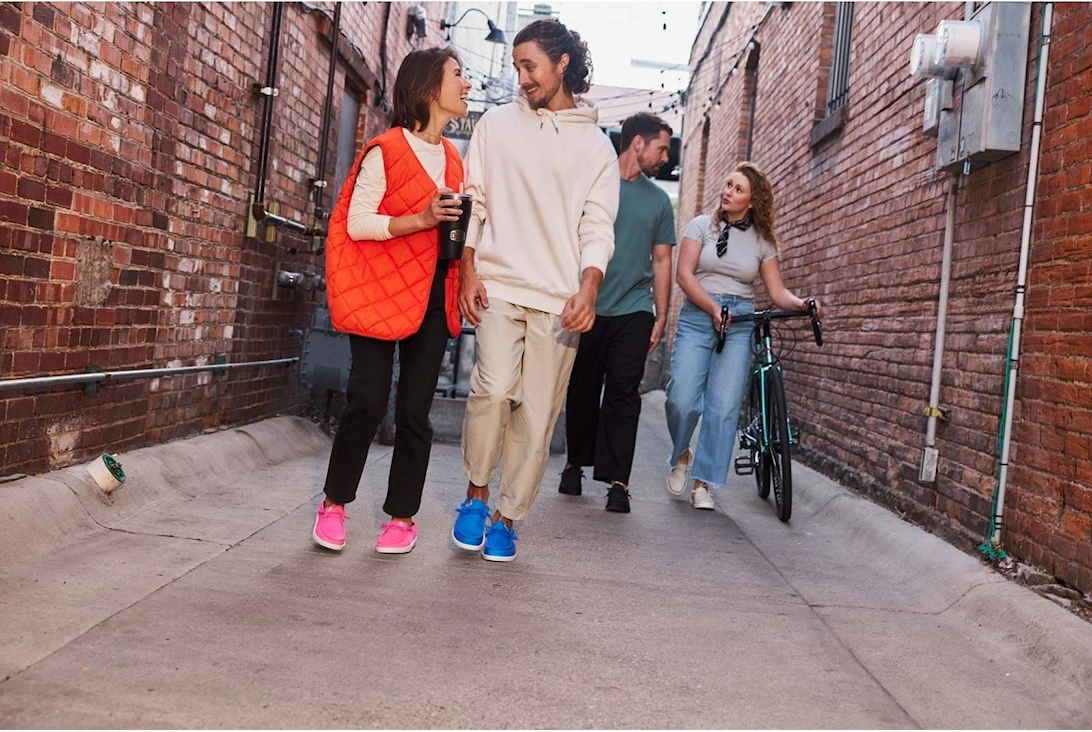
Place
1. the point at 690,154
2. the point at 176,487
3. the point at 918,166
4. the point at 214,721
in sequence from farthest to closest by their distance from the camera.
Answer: the point at 690,154
the point at 918,166
the point at 176,487
the point at 214,721

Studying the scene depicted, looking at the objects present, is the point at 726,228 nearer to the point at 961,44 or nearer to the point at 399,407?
the point at 961,44

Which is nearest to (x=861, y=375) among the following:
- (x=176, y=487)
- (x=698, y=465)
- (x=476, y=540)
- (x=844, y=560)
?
(x=698, y=465)

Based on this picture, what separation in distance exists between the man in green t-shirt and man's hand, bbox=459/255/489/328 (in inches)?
67.9

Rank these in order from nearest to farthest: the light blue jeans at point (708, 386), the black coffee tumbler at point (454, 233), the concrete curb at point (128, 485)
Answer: the concrete curb at point (128, 485) → the black coffee tumbler at point (454, 233) → the light blue jeans at point (708, 386)

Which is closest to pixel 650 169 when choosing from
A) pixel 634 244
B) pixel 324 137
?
pixel 634 244

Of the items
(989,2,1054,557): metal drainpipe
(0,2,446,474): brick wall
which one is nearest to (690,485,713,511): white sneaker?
(989,2,1054,557): metal drainpipe

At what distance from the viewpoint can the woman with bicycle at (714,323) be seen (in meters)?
5.53

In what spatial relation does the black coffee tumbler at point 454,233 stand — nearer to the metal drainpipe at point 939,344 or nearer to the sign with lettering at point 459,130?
the metal drainpipe at point 939,344

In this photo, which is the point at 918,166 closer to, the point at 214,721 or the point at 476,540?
the point at 476,540

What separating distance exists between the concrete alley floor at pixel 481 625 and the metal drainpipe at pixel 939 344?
29cm

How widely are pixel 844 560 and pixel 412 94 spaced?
98.7 inches

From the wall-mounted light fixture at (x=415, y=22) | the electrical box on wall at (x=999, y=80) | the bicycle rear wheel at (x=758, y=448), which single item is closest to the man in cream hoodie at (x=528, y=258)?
the electrical box on wall at (x=999, y=80)

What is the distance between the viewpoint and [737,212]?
18.7ft

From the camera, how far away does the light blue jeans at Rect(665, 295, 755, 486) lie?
551cm
